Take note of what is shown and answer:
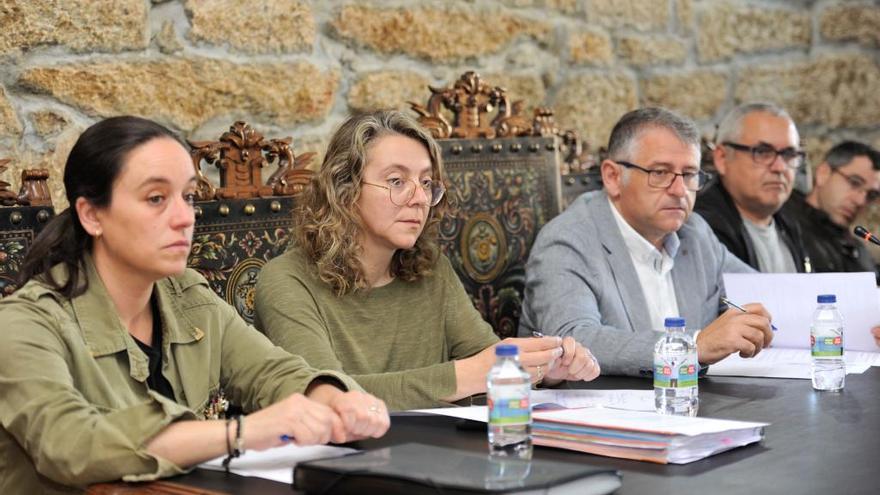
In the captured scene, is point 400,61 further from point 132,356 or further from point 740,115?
point 132,356

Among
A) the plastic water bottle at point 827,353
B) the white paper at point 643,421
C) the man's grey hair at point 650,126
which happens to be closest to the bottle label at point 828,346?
the plastic water bottle at point 827,353

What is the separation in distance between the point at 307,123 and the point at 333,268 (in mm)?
778

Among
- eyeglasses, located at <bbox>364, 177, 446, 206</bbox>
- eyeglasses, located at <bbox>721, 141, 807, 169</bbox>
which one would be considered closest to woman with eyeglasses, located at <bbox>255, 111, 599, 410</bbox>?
eyeglasses, located at <bbox>364, 177, 446, 206</bbox>

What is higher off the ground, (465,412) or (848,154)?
(848,154)

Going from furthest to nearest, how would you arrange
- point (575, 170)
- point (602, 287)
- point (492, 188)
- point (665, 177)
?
point (575, 170) → point (492, 188) → point (665, 177) → point (602, 287)

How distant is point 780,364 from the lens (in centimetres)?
268

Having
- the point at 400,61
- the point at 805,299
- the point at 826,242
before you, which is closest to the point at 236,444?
the point at 805,299

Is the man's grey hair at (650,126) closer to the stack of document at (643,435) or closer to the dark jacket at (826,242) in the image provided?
the dark jacket at (826,242)

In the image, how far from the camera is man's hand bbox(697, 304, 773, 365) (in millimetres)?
2506

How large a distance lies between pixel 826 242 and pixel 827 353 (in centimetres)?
173

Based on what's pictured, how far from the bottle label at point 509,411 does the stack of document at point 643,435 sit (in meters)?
0.11

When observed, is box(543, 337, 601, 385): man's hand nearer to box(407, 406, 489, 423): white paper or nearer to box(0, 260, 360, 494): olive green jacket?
box(407, 406, 489, 423): white paper

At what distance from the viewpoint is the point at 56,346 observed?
176cm

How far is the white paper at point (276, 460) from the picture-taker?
1.68 metres
